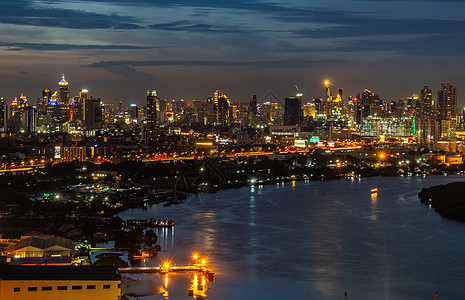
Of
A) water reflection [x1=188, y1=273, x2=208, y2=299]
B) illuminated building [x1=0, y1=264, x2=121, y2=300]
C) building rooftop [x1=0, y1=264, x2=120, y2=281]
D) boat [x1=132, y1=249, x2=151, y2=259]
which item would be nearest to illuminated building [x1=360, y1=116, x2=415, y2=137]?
boat [x1=132, y1=249, x2=151, y2=259]

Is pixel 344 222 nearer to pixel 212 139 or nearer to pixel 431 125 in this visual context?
pixel 212 139

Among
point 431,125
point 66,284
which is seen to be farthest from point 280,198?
point 431,125

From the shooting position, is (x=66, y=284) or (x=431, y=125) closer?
(x=66, y=284)

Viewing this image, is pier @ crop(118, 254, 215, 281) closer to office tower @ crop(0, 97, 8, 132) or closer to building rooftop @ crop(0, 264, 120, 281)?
Answer: building rooftop @ crop(0, 264, 120, 281)

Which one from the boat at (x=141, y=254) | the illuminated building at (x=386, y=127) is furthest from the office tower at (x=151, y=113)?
the boat at (x=141, y=254)

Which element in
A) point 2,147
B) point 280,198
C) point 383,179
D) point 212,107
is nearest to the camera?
point 280,198

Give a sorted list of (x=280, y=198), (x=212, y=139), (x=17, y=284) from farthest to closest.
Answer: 1. (x=212, y=139)
2. (x=280, y=198)
3. (x=17, y=284)

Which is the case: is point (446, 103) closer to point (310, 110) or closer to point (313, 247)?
point (310, 110)
